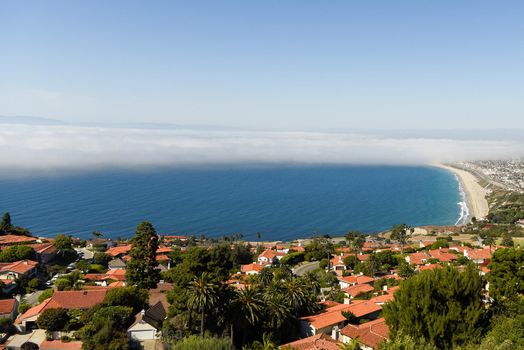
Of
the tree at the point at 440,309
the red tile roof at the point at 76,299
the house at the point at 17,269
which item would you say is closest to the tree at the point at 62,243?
the house at the point at 17,269

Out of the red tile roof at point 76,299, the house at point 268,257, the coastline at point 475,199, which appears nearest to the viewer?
the red tile roof at point 76,299

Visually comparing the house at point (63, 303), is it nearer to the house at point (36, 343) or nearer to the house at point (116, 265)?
the house at point (36, 343)

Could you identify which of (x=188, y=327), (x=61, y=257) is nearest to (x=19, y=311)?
(x=188, y=327)

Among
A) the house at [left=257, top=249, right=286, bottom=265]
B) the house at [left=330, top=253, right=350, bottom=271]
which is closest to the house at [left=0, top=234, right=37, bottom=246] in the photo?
the house at [left=257, top=249, right=286, bottom=265]

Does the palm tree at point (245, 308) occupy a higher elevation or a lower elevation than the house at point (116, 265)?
higher

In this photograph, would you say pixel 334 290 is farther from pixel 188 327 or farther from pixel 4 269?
pixel 4 269

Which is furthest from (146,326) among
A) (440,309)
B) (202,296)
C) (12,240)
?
(12,240)

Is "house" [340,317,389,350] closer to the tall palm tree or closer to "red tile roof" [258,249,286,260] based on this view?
the tall palm tree
